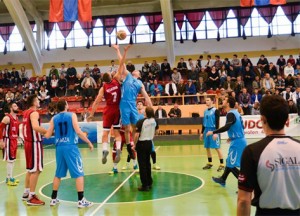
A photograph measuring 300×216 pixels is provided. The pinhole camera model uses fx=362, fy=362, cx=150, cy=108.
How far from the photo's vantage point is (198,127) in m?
17.3

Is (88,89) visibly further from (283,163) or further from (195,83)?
(283,163)

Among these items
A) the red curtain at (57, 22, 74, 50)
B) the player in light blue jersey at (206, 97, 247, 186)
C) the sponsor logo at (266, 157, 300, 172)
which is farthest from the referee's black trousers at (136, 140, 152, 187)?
the red curtain at (57, 22, 74, 50)

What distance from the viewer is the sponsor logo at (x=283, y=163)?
7.71 feet

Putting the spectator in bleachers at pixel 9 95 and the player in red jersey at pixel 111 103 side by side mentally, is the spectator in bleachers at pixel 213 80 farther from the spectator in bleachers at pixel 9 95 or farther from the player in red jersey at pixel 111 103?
the player in red jersey at pixel 111 103

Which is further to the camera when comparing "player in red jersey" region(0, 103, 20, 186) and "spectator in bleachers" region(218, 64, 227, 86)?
"spectator in bleachers" region(218, 64, 227, 86)

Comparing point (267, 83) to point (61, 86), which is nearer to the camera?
point (267, 83)

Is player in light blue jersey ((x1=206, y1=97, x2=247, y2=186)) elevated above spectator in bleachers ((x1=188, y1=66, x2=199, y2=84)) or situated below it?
below

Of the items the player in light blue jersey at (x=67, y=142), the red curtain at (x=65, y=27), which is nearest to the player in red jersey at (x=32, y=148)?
the player in light blue jersey at (x=67, y=142)

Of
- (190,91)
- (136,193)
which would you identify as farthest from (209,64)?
(136,193)

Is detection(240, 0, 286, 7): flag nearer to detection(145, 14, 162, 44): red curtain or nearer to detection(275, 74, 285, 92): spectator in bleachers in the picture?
detection(275, 74, 285, 92): spectator in bleachers

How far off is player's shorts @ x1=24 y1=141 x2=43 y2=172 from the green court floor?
708 millimetres

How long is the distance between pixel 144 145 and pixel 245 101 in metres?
12.0

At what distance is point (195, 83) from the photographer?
832 inches

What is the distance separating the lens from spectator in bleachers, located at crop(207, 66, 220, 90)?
2079 centimetres
